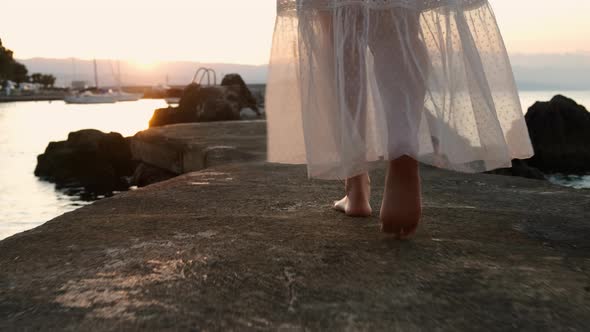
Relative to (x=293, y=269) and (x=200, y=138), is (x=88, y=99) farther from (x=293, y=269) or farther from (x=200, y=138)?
(x=293, y=269)

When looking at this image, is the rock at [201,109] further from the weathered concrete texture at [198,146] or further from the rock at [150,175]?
the rock at [150,175]

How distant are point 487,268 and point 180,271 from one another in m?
0.78

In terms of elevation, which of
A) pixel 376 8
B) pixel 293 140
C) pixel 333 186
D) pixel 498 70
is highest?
pixel 376 8

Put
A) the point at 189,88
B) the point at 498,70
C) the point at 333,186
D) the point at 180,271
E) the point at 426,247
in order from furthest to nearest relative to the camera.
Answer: the point at 189,88, the point at 333,186, the point at 498,70, the point at 426,247, the point at 180,271

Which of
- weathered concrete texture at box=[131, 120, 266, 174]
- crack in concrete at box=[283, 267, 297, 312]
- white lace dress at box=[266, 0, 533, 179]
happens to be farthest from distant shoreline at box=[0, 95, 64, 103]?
crack in concrete at box=[283, 267, 297, 312]

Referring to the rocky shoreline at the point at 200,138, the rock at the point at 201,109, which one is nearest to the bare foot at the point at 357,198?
the rocky shoreline at the point at 200,138

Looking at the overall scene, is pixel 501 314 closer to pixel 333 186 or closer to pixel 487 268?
pixel 487 268

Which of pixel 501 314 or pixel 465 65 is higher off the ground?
pixel 465 65

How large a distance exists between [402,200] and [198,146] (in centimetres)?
334

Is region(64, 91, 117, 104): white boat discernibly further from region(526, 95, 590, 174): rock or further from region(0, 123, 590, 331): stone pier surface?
region(0, 123, 590, 331): stone pier surface

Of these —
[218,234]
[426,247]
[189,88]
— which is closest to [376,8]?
[426,247]

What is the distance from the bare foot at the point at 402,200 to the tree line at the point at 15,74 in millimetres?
66307

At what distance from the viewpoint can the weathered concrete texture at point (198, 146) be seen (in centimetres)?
443

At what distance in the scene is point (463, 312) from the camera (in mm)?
1147
